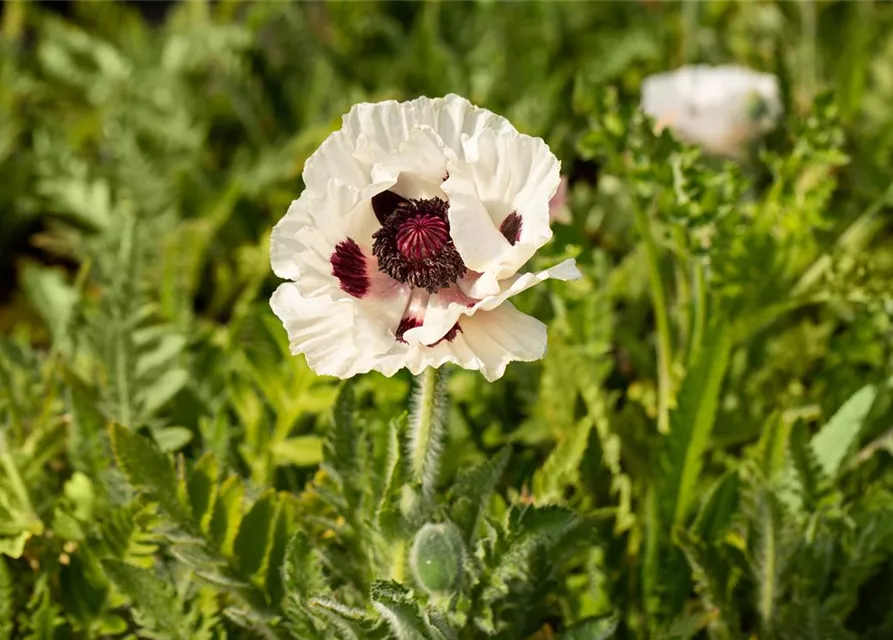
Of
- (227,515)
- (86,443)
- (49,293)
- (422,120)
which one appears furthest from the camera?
(49,293)

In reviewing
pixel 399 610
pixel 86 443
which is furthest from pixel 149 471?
pixel 399 610

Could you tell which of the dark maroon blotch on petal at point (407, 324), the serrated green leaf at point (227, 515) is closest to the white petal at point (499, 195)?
Answer: the dark maroon blotch on petal at point (407, 324)

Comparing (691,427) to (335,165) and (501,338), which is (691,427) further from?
(335,165)

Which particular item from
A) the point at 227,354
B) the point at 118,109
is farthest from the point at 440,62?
the point at 227,354

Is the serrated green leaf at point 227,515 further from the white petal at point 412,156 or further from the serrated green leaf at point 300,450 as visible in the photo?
the white petal at point 412,156

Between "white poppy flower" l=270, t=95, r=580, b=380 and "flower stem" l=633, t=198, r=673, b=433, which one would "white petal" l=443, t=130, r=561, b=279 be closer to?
"white poppy flower" l=270, t=95, r=580, b=380
